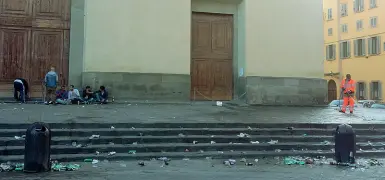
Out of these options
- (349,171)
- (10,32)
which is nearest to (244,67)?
(10,32)

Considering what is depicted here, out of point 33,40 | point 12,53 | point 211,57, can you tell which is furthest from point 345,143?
point 12,53

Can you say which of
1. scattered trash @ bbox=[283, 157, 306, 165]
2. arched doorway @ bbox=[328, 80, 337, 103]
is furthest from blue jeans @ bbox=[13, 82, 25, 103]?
arched doorway @ bbox=[328, 80, 337, 103]

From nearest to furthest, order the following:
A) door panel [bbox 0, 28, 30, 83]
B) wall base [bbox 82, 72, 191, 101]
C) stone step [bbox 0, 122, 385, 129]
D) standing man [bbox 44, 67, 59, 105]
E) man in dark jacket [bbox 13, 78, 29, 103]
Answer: stone step [bbox 0, 122, 385, 129] → standing man [bbox 44, 67, 59, 105] → man in dark jacket [bbox 13, 78, 29, 103] → door panel [bbox 0, 28, 30, 83] → wall base [bbox 82, 72, 191, 101]

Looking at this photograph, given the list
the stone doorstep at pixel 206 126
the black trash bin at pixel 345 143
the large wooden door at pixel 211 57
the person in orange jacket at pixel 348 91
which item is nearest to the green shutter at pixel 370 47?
the large wooden door at pixel 211 57

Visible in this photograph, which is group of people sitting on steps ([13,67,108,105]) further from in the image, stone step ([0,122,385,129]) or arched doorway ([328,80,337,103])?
arched doorway ([328,80,337,103])

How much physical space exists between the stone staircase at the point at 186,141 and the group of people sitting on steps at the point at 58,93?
6595mm

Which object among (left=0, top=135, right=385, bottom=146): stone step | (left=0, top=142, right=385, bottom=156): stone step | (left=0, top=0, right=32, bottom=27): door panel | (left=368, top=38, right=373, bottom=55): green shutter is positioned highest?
(left=368, top=38, right=373, bottom=55): green shutter

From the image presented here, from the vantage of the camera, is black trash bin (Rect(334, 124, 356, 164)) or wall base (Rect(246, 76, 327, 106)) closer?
black trash bin (Rect(334, 124, 356, 164))

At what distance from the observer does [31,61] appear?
1625cm

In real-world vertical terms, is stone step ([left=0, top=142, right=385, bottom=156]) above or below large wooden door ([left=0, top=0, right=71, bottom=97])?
below

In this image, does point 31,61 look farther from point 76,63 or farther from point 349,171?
point 349,171

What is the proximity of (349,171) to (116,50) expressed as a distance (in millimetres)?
11661

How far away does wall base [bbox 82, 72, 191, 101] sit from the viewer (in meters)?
16.2

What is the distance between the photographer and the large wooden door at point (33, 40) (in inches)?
630
